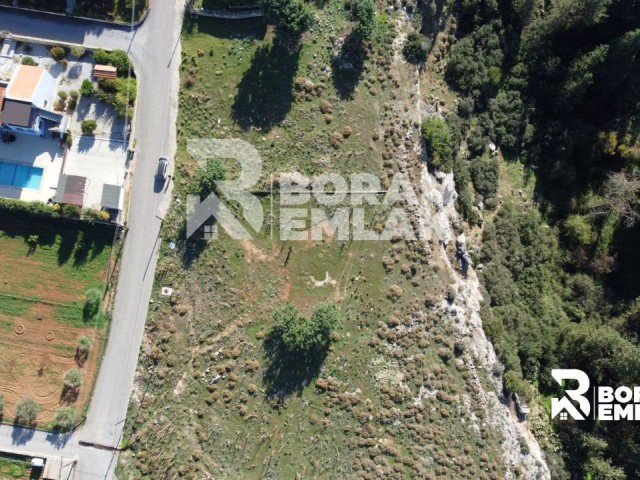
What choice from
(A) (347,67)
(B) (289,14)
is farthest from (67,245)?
(A) (347,67)

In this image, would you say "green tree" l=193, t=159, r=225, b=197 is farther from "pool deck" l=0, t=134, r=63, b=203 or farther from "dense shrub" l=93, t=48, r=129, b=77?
"pool deck" l=0, t=134, r=63, b=203

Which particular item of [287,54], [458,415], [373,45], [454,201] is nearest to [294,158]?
[287,54]

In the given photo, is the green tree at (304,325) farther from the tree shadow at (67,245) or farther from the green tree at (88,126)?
the green tree at (88,126)

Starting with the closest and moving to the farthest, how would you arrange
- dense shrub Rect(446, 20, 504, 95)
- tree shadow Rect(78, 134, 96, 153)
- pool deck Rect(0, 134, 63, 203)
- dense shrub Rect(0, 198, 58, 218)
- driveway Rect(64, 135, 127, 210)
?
1. dense shrub Rect(0, 198, 58, 218)
2. pool deck Rect(0, 134, 63, 203)
3. driveway Rect(64, 135, 127, 210)
4. tree shadow Rect(78, 134, 96, 153)
5. dense shrub Rect(446, 20, 504, 95)

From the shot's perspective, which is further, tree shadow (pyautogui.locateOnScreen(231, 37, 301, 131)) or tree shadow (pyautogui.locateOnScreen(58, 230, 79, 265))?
tree shadow (pyautogui.locateOnScreen(231, 37, 301, 131))

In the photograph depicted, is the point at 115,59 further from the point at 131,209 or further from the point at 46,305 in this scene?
the point at 46,305

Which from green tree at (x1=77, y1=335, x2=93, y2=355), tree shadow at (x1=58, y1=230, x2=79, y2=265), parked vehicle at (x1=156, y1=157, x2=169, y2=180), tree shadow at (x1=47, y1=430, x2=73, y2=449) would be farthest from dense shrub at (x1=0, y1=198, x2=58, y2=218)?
tree shadow at (x1=47, y1=430, x2=73, y2=449)

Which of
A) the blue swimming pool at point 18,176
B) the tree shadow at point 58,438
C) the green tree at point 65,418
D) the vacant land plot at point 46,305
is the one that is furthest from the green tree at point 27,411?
the blue swimming pool at point 18,176
